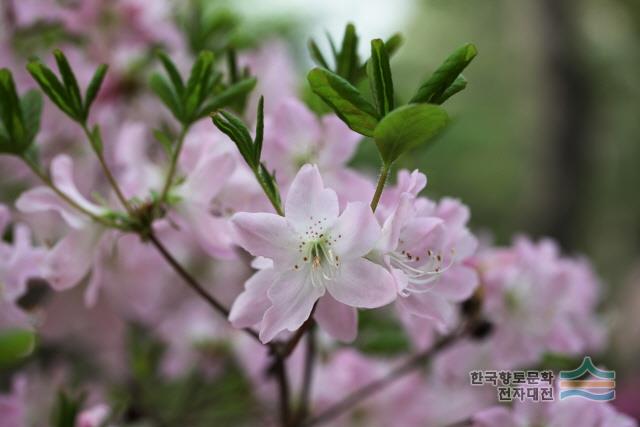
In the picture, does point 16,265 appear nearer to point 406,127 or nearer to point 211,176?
point 211,176

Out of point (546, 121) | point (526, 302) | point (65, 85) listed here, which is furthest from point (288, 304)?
point (546, 121)

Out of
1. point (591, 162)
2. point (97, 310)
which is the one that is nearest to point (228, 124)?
point (97, 310)

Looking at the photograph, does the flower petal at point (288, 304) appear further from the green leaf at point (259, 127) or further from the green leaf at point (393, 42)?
the green leaf at point (393, 42)

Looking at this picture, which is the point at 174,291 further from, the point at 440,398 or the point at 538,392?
the point at 538,392

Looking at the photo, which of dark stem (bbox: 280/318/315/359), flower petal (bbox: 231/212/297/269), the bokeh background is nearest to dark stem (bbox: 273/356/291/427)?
dark stem (bbox: 280/318/315/359)

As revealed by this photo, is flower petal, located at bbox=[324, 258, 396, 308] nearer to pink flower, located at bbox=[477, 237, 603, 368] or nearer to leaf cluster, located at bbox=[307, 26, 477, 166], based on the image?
leaf cluster, located at bbox=[307, 26, 477, 166]
